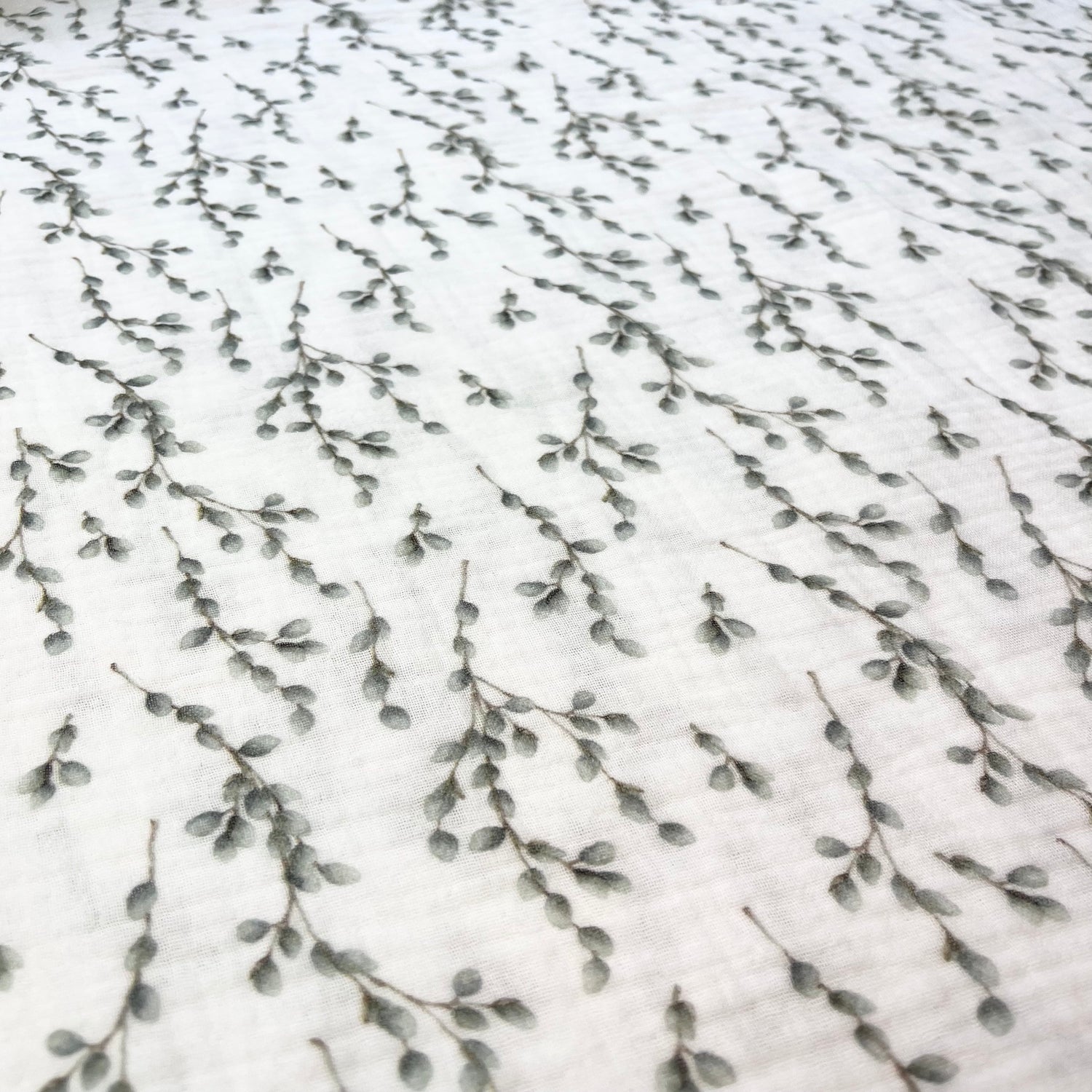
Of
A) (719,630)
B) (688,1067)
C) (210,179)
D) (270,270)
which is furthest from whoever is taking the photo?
(210,179)

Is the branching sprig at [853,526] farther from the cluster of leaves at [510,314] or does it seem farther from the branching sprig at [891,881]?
the cluster of leaves at [510,314]

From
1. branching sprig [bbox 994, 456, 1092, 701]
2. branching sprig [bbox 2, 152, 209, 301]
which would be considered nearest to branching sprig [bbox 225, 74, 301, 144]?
branching sprig [bbox 2, 152, 209, 301]

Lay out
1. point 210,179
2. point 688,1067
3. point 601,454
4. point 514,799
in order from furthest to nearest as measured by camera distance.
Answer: point 210,179, point 601,454, point 514,799, point 688,1067

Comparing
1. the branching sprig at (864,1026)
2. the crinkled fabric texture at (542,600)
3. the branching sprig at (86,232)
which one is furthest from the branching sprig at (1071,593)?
the branching sprig at (86,232)

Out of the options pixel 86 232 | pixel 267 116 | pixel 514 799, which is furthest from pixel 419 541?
pixel 267 116

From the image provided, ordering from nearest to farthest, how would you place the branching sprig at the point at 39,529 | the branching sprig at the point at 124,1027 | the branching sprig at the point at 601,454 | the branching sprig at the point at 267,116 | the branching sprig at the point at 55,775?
the branching sprig at the point at 124,1027 < the branching sprig at the point at 55,775 < the branching sprig at the point at 39,529 < the branching sprig at the point at 601,454 < the branching sprig at the point at 267,116

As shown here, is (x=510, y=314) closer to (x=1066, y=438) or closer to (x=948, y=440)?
(x=948, y=440)

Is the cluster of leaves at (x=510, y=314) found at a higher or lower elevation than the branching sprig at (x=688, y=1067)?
higher

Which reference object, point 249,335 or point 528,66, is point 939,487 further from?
point 528,66
